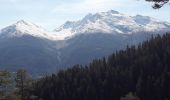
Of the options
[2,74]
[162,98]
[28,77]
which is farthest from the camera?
[162,98]

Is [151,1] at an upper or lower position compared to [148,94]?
upper

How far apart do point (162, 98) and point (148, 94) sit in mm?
8112

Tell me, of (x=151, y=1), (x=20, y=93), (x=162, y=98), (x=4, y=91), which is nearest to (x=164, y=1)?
(x=151, y=1)

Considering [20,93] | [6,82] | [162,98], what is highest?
[6,82]

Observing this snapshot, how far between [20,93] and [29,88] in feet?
9.47

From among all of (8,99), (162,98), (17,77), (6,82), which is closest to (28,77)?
(17,77)

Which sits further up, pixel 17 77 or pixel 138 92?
pixel 17 77

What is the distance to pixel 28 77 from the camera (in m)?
56.2

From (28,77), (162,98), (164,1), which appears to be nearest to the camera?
(164,1)

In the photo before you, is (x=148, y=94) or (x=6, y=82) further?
(x=148, y=94)

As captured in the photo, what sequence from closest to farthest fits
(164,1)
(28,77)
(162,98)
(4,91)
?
(164,1) < (4,91) < (28,77) < (162,98)

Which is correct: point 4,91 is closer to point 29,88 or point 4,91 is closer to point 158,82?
point 29,88

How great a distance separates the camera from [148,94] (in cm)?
19588

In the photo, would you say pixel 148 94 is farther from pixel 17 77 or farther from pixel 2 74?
pixel 2 74
